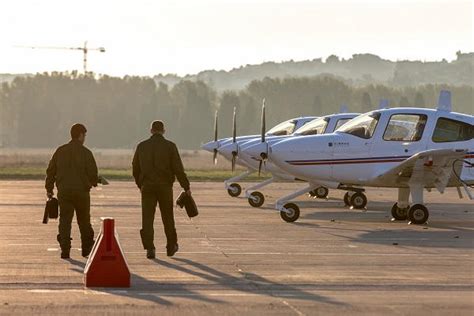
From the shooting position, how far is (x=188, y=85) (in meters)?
187

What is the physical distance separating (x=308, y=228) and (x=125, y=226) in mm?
3153

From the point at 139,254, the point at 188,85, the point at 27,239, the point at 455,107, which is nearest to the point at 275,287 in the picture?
the point at 139,254

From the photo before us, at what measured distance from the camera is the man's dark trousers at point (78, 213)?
1700 centimetres

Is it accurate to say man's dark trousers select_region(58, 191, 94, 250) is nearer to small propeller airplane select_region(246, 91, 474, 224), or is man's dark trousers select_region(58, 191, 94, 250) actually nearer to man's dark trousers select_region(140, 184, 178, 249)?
man's dark trousers select_region(140, 184, 178, 249)

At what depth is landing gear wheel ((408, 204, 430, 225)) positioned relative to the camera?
23.1 m

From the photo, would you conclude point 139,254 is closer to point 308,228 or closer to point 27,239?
point 27,239

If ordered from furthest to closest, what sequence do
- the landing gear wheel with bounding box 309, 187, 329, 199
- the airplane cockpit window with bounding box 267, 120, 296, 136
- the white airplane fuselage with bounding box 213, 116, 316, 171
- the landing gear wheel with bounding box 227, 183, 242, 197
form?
the landing gear wheel with bounding box 227, 183, 242, 197 < the airplane cockpit window with bounding box 267, 120, 296, 136 < the landing gear wheel with bounding box 309, 187, 329, 199 < the white airplane fuselage with bounding box 213, 116, 316, 171

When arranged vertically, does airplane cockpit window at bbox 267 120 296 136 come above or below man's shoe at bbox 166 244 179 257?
above

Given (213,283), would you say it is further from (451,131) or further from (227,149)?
(227,149)

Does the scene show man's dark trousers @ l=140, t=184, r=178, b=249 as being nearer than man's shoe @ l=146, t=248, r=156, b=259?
No

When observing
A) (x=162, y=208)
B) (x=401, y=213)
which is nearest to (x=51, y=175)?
(x=162, y=208)

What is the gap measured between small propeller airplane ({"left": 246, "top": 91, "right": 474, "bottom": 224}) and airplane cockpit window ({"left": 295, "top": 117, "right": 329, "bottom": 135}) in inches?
202

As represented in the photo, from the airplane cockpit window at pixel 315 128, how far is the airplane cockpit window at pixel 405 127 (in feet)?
17.6

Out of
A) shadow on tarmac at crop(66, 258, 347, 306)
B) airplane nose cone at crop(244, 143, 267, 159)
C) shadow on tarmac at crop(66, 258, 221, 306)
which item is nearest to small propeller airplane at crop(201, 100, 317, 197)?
airplane nose cone at crop(244, 143, 267, 159)
